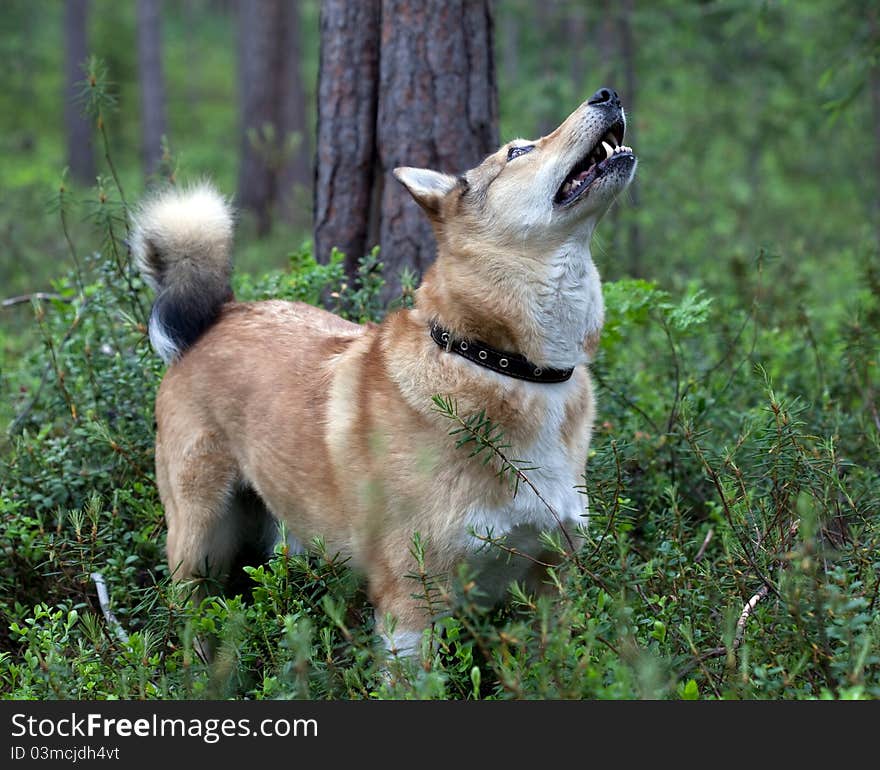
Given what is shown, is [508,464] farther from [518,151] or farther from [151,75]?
[151,75]

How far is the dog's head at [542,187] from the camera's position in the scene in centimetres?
352

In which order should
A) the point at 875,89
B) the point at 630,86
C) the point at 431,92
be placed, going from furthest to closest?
the point at 630,86, the point at 875,89, the point at 431,92

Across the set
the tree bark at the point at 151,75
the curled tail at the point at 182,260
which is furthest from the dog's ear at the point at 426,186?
the tree bark at the point at 151,75

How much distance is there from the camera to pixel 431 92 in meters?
5.44

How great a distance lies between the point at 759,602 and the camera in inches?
129

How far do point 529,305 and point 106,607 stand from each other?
202 centimetres

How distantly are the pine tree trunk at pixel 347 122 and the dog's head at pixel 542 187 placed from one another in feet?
6.41

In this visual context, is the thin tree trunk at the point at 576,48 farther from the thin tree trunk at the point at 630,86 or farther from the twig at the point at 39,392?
the twig at the point at 39,392

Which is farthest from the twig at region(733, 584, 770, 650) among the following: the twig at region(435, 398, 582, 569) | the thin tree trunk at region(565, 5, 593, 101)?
the thin tree trunk at region(565, 5, 593, 101)

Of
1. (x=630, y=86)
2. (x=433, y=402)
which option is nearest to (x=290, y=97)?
(x=630, y=86)

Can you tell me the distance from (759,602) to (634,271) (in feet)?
19.2

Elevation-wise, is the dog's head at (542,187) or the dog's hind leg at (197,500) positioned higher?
the dog's head at (542,187)

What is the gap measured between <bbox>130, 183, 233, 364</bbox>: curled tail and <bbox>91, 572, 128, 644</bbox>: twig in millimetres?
983

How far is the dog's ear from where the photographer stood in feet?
12.2
